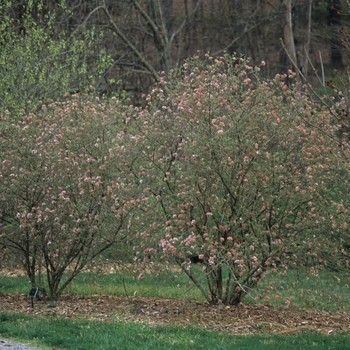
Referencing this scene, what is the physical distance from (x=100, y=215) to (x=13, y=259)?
276 cm

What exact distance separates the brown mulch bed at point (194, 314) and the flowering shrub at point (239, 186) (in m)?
0.46

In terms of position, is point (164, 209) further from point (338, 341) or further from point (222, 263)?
point (338, 341)

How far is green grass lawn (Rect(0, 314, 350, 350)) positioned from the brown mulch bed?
22.0 inches

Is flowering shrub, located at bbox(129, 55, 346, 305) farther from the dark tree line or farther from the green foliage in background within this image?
the green foliage in background

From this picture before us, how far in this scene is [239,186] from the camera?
9711mm

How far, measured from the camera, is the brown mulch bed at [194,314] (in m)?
9.10

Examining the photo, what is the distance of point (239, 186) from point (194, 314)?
1692mm

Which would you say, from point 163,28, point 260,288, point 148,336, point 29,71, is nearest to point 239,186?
point 260,288

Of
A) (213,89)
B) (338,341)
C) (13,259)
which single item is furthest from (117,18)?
(338,341)

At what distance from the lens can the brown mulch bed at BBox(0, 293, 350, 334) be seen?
29.9 ft

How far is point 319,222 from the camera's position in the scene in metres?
9.66

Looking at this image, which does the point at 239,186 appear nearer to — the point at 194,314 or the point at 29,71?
the point at 194,314

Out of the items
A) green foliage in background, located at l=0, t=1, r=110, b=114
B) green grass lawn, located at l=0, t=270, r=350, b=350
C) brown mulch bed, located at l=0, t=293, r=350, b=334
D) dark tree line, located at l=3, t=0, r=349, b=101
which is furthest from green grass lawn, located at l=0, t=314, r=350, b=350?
green foliage in background, located at l=0, t=1, r=110, b=114

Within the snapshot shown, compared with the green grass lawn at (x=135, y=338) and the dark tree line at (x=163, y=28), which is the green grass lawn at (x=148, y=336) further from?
the dark tree line at (x=163, y=28)
